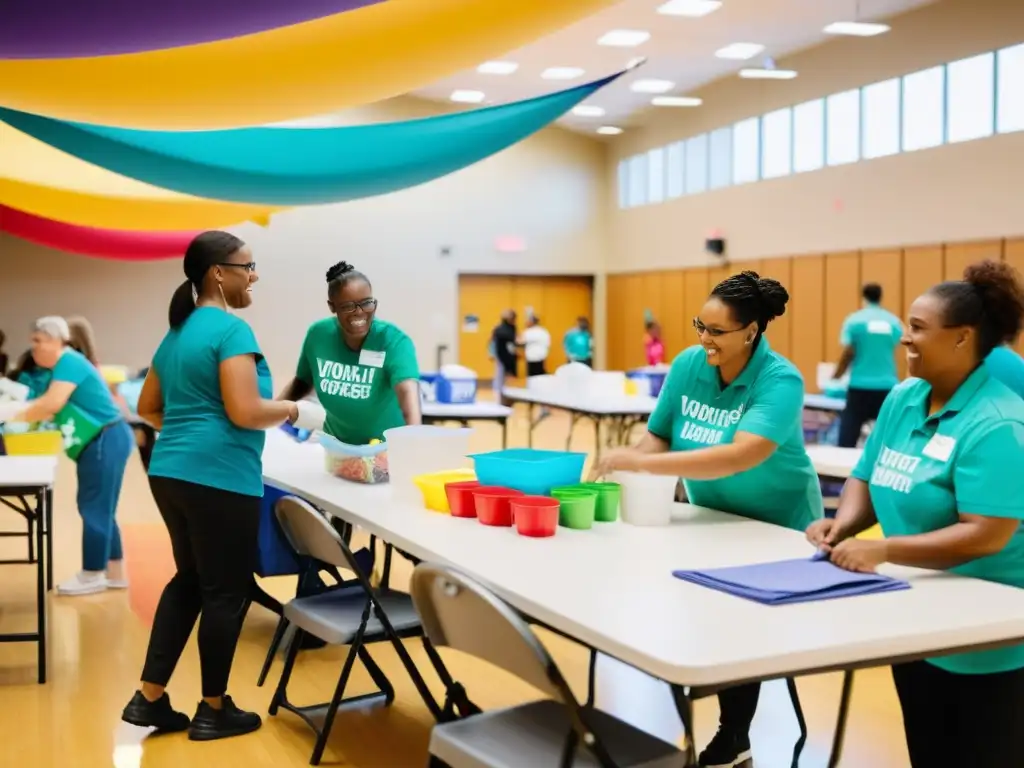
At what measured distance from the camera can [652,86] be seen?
49.5ft

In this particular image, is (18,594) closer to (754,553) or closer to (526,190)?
(754,553)

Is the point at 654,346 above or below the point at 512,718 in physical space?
above

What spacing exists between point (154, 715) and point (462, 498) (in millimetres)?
1234

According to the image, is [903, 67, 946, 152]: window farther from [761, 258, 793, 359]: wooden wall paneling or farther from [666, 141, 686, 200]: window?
[666, 141, 686, 200]: window

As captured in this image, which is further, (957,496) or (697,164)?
(697,164)

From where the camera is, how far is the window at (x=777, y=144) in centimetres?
1382

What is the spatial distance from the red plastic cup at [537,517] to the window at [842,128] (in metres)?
11.0

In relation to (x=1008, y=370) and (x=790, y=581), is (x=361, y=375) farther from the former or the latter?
(x=790, y=581)

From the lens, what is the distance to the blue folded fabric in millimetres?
1996

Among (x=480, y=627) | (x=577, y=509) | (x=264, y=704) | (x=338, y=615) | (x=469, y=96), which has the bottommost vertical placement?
(x=264, y=704)

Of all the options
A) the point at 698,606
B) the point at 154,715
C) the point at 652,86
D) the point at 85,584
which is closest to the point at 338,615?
the point at 154,715

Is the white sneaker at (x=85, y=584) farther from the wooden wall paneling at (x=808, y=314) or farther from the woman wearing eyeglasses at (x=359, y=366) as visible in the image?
the wooden wall paneling at (x=808, y=314)

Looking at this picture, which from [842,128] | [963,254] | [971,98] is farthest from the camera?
[842,128]

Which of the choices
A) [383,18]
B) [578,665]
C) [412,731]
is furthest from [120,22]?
[578,665]
